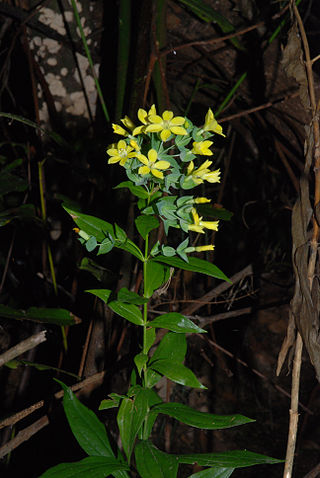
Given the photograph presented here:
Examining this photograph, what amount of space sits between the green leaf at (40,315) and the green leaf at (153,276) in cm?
30

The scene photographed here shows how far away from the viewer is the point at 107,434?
58 centimetres

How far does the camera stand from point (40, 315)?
0.80 metres

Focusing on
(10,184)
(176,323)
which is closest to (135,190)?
(176,323)

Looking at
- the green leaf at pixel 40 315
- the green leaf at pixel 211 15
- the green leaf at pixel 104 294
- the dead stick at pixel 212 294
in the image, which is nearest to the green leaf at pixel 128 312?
the green leaf at pixel 104 294

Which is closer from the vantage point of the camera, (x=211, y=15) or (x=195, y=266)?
(x=195, y=266)

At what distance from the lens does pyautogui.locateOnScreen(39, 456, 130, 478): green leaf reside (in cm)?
49

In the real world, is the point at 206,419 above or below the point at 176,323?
below

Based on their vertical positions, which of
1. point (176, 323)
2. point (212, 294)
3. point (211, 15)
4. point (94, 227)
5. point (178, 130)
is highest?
point (211, 15)

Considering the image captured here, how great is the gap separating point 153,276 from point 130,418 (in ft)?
0.53

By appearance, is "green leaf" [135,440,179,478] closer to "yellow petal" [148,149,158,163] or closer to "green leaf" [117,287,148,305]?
"green leaf" [117,287,148,305]

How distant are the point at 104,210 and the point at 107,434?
56 centimetres

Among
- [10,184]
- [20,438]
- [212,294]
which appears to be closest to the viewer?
[20,438]

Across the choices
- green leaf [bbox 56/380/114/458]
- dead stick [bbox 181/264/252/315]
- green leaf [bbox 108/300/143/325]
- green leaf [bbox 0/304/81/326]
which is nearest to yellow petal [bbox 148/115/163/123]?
green leaf [bbox 108/300/143/325]

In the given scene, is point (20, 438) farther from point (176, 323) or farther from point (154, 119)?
point (154, 119)
